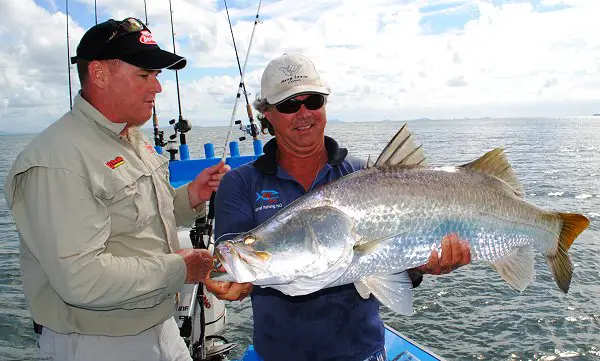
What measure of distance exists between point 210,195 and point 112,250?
44.8 inches

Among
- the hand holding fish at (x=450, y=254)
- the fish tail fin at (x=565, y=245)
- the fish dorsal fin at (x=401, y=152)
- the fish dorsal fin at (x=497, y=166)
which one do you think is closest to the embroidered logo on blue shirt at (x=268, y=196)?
the fish dorsal fin at (x=401, y=152)

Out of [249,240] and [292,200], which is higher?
[292,200]

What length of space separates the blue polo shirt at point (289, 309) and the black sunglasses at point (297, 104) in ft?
1.18

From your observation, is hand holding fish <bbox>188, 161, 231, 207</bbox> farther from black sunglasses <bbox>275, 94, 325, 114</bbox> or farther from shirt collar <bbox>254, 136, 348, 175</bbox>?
black sunglasses <bbox>275, 94, 325, 114</bbox>

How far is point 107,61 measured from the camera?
3014 mm

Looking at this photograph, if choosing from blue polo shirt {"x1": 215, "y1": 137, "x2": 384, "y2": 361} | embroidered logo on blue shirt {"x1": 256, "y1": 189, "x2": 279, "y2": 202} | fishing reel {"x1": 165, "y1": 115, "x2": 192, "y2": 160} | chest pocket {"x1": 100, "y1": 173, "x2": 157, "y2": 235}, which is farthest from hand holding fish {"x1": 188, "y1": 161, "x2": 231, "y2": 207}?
fishing reel {"x1": 165, "y1": 115, "x2": 192, "y2": 160}

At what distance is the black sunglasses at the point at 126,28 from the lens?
304 cm

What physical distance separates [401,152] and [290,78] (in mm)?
785

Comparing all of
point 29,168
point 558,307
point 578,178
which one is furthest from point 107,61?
point 578,178

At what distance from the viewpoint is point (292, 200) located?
286 cm

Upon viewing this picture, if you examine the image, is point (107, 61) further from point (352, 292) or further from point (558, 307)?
point (558, 307)

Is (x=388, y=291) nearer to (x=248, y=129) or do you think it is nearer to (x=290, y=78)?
(x=290, y=78)

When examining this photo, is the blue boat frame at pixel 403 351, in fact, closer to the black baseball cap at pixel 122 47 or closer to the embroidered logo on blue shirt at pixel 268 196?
the embroidered logo on blue shirt at pixel 268 196

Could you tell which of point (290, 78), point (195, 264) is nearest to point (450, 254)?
point (290, 78)
